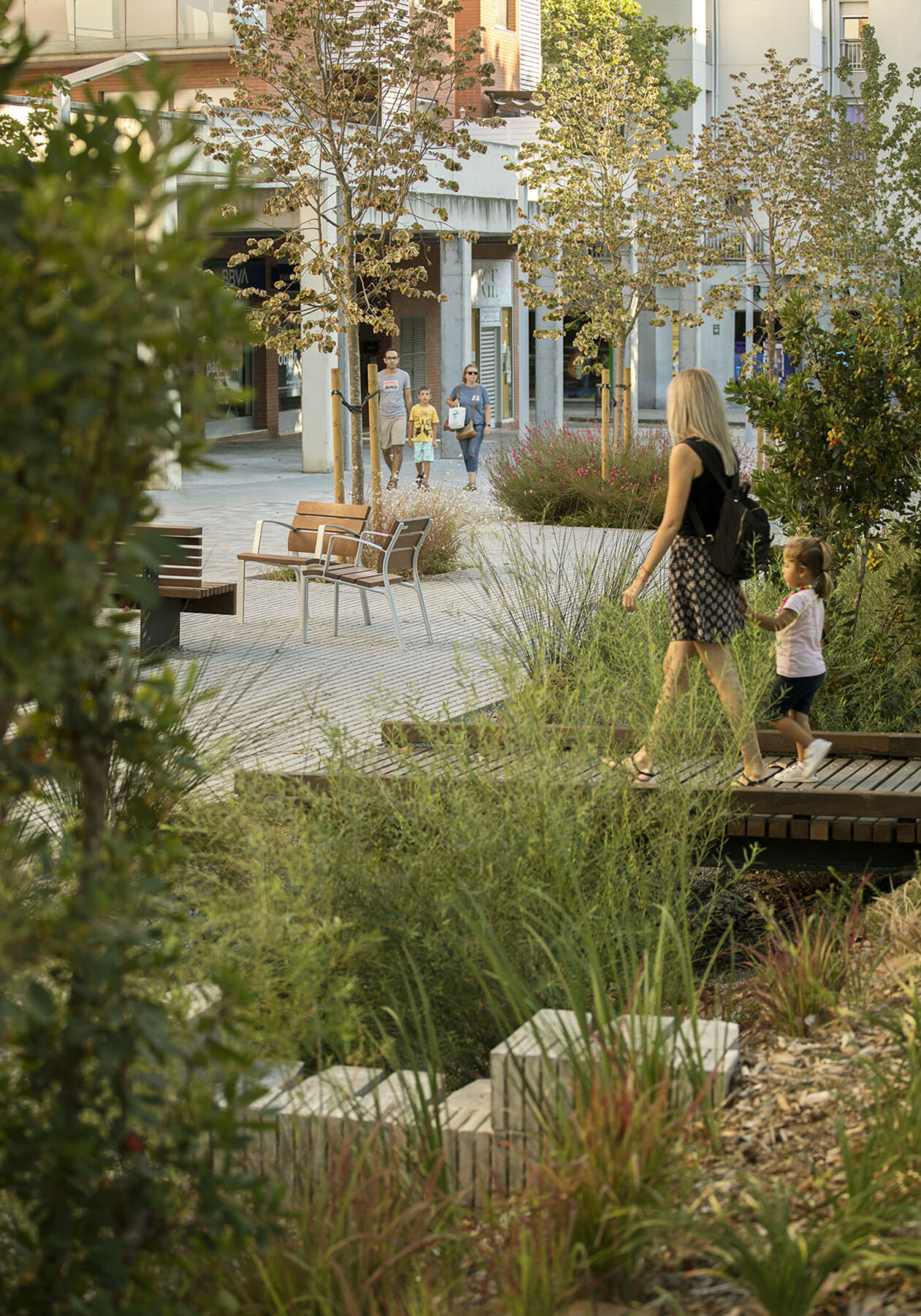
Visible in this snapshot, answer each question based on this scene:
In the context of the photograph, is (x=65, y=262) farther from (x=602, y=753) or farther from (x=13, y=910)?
(x=602, y=753)

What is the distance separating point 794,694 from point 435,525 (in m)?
8.89

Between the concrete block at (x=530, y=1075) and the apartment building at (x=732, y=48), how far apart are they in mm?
44737

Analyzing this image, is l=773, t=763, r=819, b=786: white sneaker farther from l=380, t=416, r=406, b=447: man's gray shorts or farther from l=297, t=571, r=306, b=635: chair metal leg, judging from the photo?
l=380, t=416, r=406, b=447: man's gray shorts

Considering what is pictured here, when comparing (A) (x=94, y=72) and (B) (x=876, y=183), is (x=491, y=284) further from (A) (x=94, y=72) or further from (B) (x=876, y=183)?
(A) (x=94, y=72)

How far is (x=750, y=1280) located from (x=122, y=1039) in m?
1.11

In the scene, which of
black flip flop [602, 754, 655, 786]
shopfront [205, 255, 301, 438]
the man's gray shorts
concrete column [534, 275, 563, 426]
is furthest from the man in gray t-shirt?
black flip flop [602, 754, 655, 786]

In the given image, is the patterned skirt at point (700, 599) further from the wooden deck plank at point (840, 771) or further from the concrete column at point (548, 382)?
the concrete column at point (548, 382)

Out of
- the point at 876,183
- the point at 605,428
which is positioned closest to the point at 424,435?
the point at 605,428

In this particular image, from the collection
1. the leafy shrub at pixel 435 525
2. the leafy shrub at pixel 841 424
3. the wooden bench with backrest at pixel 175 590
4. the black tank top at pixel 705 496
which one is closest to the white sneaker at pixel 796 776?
the black tank top at pixel 705 496

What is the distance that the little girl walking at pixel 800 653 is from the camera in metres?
6.37

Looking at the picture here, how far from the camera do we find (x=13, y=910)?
199 centimetres

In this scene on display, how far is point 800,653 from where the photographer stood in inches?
255

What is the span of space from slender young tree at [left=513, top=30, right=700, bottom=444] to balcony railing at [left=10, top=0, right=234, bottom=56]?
25.1ft

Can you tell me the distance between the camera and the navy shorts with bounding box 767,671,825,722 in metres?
6.50
